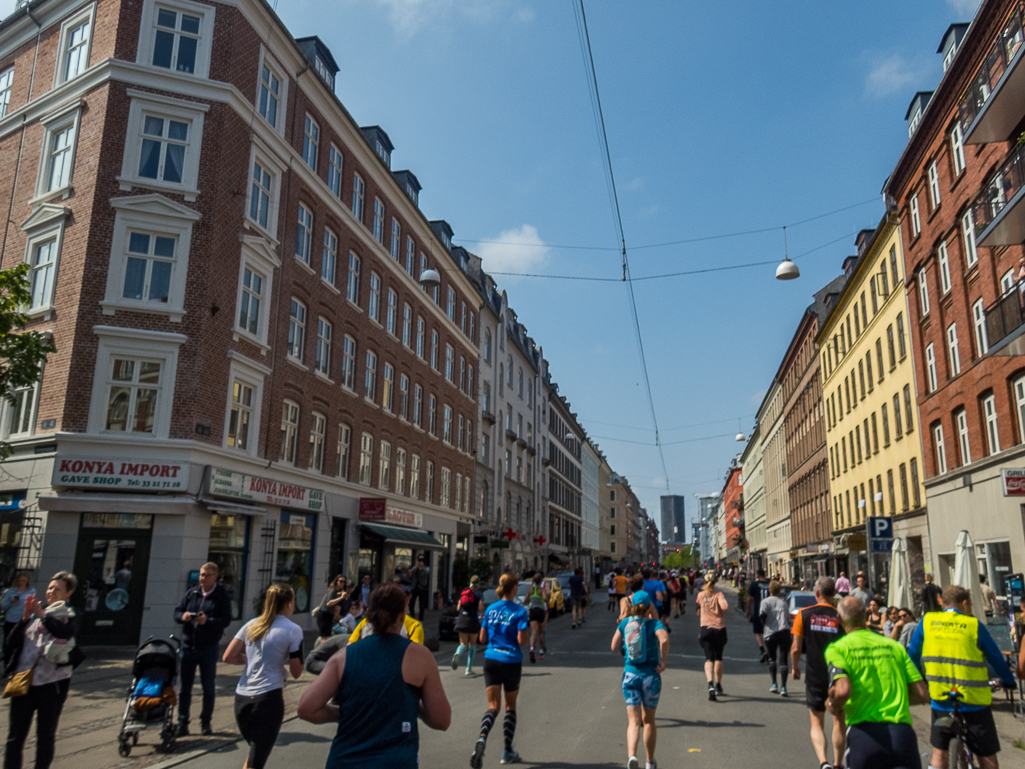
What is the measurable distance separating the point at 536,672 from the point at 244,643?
28.8 ft

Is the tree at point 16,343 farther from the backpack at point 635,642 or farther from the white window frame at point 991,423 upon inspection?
the white window frame at point 991,423

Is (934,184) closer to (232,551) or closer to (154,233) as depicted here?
(154,233)

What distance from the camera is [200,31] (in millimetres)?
19797

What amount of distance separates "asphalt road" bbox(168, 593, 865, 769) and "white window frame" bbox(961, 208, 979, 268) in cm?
1509

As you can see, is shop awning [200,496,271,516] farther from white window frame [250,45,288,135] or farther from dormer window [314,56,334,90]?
dormer window [314,56,334,90]

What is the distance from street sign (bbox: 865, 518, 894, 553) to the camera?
1820 cm

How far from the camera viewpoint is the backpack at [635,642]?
24.4ft

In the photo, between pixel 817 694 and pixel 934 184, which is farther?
pixel 934 184

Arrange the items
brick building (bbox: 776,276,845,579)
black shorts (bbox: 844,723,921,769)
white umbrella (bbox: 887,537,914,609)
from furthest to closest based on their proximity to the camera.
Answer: brick building (bbox: 776,276,845,579) < white umbrella (bbox: 887,537,914,609) < black shorts (bbox: 844,723,921,769)

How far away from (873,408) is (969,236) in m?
14.6

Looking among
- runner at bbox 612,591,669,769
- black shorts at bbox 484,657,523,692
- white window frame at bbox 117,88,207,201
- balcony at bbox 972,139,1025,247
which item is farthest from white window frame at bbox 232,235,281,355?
balcony at bbox 972,139,1025,247

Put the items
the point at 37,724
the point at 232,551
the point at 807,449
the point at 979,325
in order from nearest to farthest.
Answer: the point at 37,724
the point at 232,551
the point at 979,325
the point at 807,449

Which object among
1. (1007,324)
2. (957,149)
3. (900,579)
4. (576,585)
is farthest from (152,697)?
(957,149)

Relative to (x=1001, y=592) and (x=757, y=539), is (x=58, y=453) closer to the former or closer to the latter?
(x=1001, y=592)
